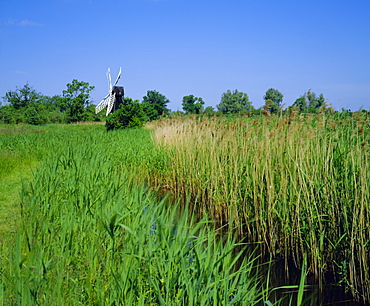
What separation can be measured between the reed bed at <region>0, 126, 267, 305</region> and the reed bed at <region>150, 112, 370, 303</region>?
49 cm

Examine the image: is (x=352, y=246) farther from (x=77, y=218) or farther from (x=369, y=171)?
(x=77, y=218)

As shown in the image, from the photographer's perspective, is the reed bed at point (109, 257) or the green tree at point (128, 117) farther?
the green tree at point (128, 117)

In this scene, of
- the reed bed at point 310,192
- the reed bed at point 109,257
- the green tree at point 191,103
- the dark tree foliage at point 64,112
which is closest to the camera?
the reed bed at point 109,257

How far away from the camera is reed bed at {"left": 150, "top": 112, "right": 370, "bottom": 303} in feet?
10.5

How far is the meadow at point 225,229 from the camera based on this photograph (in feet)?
6.98

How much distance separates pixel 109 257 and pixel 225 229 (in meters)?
2.75

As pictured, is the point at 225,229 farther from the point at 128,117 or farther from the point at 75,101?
the point at 75,101

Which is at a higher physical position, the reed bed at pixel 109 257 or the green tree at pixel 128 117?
the green tree at pixel 128 117

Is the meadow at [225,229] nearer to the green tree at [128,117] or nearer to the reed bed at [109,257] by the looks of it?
the reed bed at [109,257]

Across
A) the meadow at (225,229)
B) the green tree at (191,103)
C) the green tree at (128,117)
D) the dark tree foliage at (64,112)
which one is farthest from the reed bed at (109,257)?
the green tree at (191,103)

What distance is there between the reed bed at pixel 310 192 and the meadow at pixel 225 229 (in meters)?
0.02

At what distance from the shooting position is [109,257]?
2.56m

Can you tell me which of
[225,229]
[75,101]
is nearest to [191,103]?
[75,101]

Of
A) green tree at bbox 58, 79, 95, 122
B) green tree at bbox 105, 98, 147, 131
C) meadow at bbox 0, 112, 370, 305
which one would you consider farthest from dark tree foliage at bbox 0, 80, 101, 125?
meadow at bbox 0, 112, 370, 305
